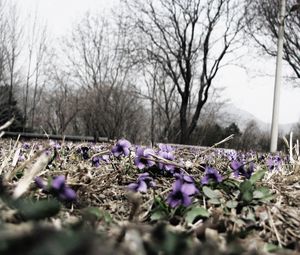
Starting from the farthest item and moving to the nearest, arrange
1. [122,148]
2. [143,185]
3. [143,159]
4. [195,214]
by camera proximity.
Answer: [122,148] → [143,159] → [143,185] → [195,214]

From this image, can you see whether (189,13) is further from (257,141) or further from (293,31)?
(257,141)

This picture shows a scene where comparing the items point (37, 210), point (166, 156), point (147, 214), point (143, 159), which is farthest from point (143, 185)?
point (37, 210)

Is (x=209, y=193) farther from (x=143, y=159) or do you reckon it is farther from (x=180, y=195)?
(x=143, y=159)

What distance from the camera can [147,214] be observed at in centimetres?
135

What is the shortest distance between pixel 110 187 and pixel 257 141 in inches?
1179

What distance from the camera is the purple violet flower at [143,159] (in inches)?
69.9

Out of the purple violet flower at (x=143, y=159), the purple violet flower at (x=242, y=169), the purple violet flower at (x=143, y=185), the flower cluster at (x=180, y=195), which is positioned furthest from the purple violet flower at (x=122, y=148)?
the flower cluster at (x=180, y=195)

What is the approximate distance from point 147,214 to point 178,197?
0.12 meters

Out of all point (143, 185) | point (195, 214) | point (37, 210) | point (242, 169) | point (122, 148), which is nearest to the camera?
point (37, 210)

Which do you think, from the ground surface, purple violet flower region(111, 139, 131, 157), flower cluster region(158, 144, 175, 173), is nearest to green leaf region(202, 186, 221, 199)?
the ground surface

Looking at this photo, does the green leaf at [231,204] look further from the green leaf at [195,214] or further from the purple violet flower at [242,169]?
the purple violet flower at [242,169]

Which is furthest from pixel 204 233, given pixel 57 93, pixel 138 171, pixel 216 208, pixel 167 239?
pixel 57 93

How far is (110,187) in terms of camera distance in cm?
172

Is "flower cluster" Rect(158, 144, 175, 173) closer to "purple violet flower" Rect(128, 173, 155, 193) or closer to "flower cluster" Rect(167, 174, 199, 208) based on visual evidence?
"purple violet flower" Rect(128, 173, 155, 193)
